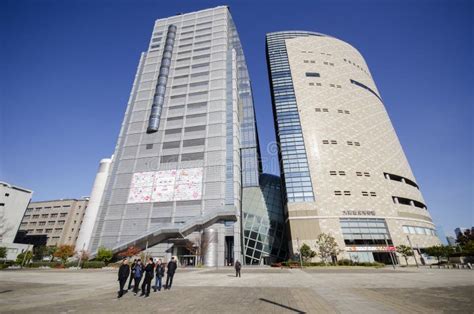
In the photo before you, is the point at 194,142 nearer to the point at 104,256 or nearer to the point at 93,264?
the point at 104,256

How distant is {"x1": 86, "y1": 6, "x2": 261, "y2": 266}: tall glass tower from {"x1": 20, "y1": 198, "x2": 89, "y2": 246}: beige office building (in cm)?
5547

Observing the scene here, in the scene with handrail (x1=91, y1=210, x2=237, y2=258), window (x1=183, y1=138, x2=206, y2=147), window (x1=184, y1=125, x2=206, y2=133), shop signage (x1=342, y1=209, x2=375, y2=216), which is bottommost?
handrail (x1=91, y1=210, x2=237, y2=258)

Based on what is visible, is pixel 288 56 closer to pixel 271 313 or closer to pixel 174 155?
pixel 174 155

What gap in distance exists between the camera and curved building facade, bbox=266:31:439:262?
150ft

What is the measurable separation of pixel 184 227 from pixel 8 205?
202 ft

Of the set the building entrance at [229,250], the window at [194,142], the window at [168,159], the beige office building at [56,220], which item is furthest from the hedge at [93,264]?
the beige office building at [56,220]

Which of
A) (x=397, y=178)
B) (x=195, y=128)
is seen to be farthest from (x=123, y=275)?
(x=397, y=178)

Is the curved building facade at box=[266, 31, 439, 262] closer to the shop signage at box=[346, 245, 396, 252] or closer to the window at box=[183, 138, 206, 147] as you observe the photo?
the shop signage at box=[346, 245, 396, 252]

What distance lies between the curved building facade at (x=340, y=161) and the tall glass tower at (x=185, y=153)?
11486mm

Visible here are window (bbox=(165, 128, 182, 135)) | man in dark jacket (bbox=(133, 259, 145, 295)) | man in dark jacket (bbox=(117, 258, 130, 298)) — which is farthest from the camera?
window (bbox=(165, 128, 182, 135))

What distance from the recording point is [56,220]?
3474 inches

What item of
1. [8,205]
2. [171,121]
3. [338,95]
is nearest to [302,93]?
[338,95]

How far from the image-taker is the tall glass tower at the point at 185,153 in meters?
41.4

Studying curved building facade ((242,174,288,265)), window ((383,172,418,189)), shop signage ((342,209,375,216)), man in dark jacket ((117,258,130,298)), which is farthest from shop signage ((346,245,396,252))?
man in dark jacket ((117,258,130,298))
